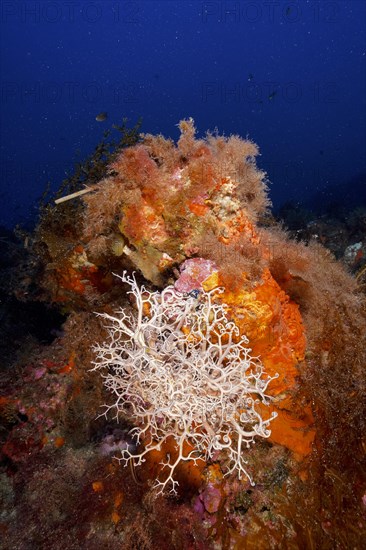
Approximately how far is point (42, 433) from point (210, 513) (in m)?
2.35

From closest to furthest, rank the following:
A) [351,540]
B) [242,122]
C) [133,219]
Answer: [351,540], [133,219], [242,122]

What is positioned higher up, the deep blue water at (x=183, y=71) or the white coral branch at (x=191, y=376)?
the deep blue water at (x=183, y=71)

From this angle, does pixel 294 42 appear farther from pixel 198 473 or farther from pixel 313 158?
pixel 198 473

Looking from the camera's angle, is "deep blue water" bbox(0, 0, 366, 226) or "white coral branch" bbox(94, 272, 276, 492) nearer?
"white coral branch" bbox(94, 272, 276, 492)

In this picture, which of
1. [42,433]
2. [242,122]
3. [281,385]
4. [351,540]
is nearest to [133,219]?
[281,385]

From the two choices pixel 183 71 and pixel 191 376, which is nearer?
pixel 191 376

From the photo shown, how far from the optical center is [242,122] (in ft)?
413

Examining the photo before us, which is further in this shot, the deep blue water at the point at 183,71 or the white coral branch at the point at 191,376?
the deep blue water at the point at 183,71

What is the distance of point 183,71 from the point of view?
5162 inches

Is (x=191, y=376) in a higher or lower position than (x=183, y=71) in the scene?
lower

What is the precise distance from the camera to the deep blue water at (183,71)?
4619 inches

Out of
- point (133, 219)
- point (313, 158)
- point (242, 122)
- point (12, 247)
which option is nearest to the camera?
point (133, 219)

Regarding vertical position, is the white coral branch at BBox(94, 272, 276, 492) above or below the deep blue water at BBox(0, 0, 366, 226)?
below

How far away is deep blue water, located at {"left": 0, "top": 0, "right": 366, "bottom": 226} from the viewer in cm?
11731
